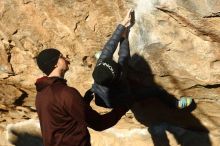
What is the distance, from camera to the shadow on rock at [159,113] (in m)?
5.99

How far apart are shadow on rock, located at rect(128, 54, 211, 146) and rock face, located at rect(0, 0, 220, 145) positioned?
0.01 meters

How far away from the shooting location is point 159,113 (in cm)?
644

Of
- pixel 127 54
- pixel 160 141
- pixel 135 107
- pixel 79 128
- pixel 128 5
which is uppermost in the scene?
pixel 128 5

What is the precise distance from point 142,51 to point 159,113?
38.9 inches

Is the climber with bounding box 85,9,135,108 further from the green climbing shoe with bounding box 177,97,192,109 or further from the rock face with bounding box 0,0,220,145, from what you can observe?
the green climbing shoe with bounding box 177,97,192,109

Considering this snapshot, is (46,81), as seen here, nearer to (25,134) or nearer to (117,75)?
(117,75)

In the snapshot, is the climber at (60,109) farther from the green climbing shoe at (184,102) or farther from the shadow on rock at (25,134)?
the shadow on rock at (25,134)

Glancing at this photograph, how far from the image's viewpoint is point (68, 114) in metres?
4.81

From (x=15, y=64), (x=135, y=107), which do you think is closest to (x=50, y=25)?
(x=15, y=64)

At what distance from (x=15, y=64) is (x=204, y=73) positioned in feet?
7.81

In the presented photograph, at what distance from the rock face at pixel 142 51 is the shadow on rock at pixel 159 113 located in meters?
0.01

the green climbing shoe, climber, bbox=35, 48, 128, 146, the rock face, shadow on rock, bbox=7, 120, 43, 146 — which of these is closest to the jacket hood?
climber, bbox=35, 48, 128, 146

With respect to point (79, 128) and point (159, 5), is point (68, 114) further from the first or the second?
point (159, 5)

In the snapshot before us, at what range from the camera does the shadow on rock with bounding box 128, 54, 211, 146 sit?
5.99m
